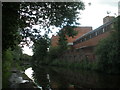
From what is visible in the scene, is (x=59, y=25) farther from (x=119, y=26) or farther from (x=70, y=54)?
(x=70, y=54)

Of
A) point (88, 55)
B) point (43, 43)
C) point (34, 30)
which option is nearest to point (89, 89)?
point (43, 43)

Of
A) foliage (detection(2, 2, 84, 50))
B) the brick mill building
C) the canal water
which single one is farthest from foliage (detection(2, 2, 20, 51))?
the brick mill building

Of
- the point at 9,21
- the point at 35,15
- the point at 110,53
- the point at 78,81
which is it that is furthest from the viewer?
the point at 110,53

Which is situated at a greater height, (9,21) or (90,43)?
(90,43)

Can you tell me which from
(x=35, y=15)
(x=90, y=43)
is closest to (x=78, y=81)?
(x=35, y=15)

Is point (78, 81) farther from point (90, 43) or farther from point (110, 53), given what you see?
point (90, 43)

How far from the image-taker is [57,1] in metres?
11.4

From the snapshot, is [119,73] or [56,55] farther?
[56,55]

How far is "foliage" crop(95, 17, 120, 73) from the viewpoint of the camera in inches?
996

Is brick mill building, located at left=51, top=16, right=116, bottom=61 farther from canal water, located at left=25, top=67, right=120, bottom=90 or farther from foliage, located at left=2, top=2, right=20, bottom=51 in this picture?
foliage, located at left=2, top=2, right=20, bottom=51

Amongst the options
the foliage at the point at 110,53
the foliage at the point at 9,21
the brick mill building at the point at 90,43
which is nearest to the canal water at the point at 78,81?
the foliage at the point at 110,53

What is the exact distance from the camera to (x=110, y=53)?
25828 millimetres

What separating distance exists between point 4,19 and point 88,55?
33.1 m

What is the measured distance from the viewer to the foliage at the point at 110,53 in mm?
25297
